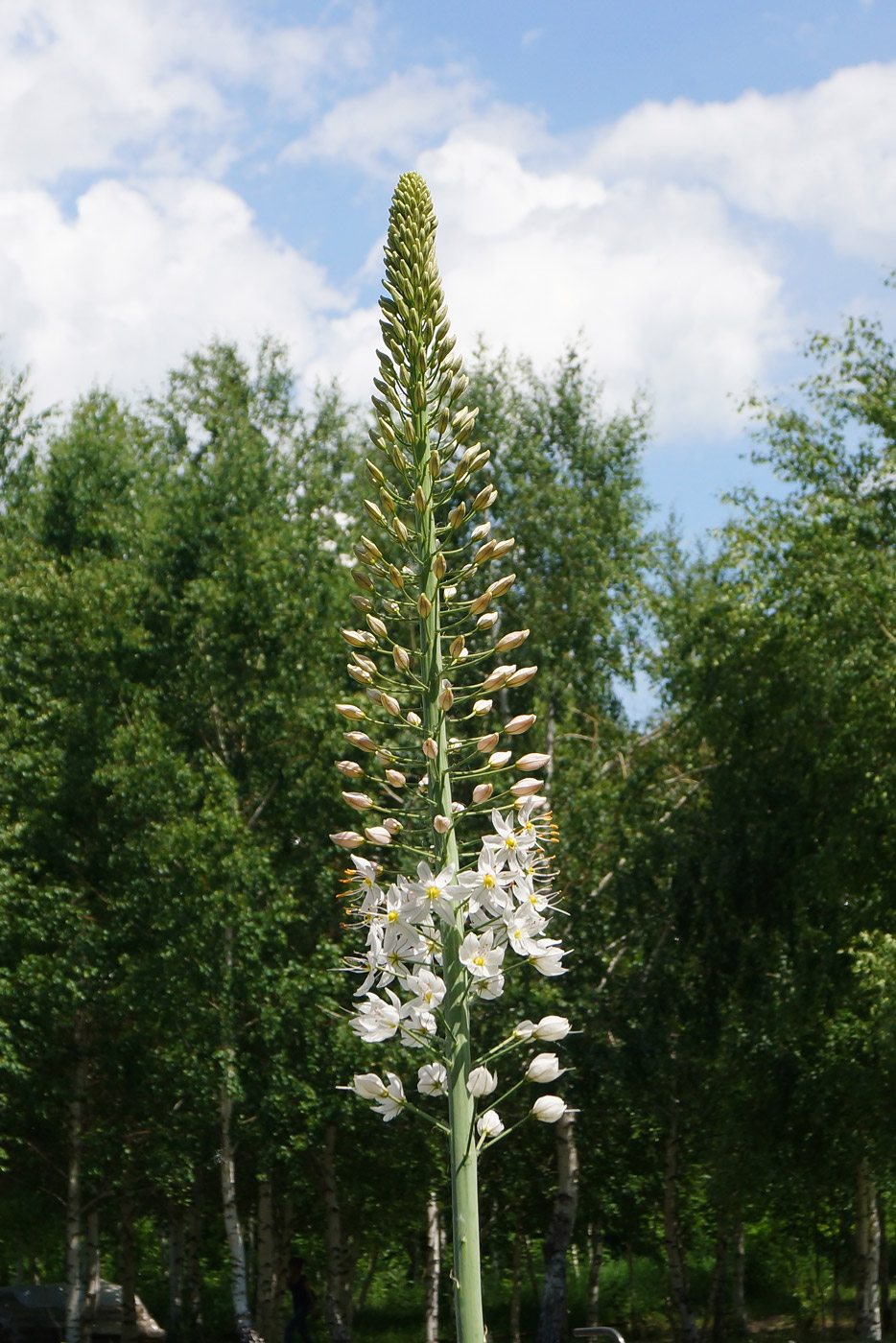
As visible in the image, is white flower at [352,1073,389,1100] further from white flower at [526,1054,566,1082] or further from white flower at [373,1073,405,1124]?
white flower at [526,1054,566,1082]

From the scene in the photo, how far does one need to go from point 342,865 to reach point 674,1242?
9.05 m

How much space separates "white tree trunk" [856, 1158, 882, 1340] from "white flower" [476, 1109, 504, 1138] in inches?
693

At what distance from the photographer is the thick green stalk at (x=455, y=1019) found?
4.92 m

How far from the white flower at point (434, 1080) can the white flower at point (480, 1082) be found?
0.64ft

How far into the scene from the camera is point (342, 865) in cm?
2308

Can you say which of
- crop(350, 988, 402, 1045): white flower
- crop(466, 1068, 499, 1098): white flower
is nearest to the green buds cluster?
crop(350, 988, 402, 1045): white flower

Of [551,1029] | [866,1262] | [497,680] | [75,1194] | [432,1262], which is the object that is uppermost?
[497,680]

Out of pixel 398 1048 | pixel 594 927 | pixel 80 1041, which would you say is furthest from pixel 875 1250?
pixel 80 1041

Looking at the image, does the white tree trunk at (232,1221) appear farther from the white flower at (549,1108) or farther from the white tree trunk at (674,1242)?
the white flower at (549,1108)

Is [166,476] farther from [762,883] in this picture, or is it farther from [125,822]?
[762,883]

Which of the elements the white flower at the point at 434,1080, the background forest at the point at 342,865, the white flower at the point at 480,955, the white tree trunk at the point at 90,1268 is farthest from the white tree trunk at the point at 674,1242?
the white flower at the point at 480,955

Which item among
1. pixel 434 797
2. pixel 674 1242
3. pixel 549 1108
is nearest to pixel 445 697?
pixel 434 797

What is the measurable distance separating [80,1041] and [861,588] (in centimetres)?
1368

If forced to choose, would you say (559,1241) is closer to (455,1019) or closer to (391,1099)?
(391,1099)
